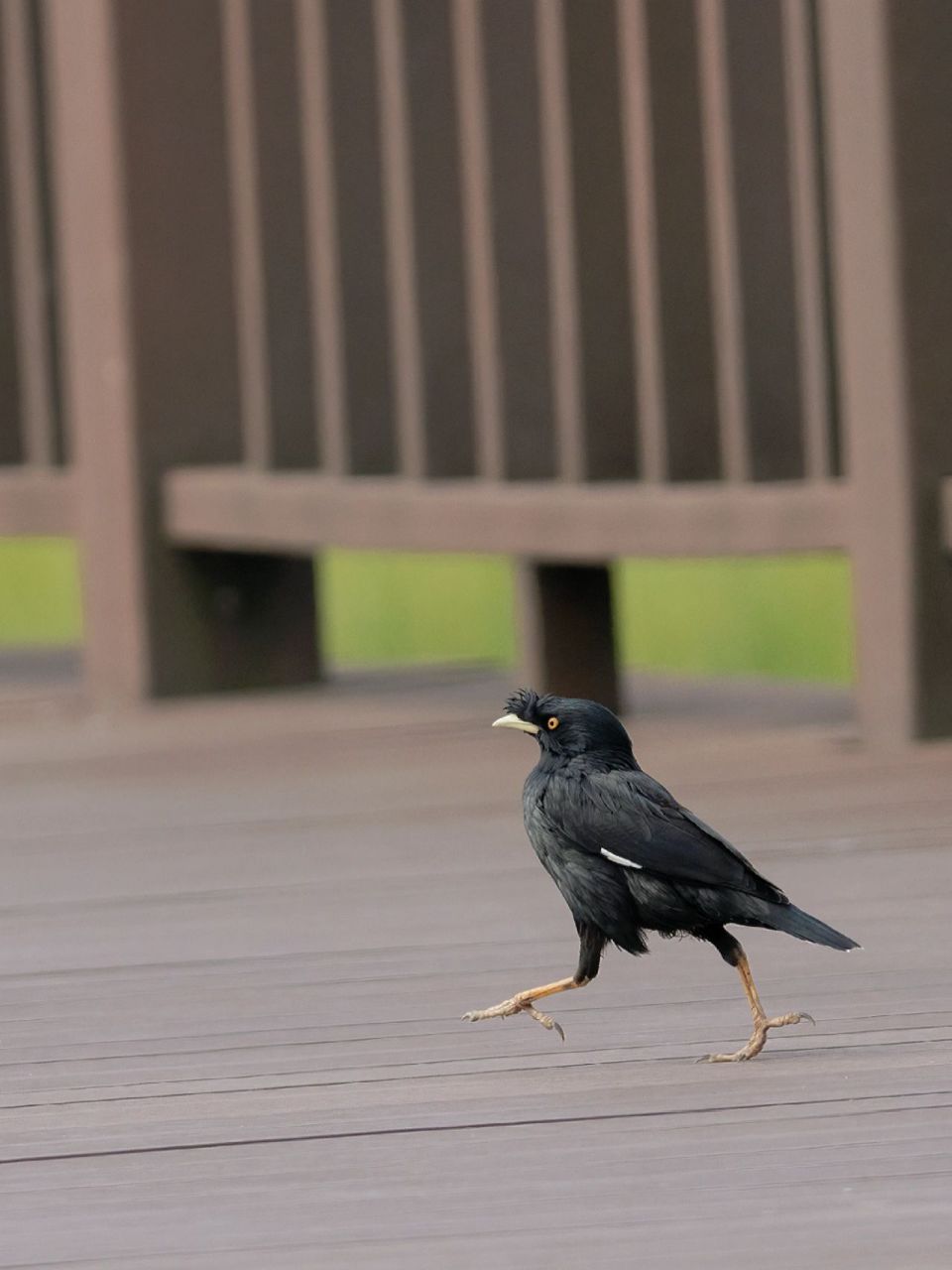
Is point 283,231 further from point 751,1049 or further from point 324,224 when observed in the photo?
point 751,1049

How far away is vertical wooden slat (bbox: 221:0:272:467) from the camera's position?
4.84m

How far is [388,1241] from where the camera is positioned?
157 cm

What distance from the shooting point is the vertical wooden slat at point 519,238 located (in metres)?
4.30

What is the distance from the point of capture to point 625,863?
2.02 m

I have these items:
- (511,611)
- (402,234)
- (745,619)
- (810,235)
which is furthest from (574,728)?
(511,611)

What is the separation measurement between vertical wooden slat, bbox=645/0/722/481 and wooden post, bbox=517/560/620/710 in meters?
0.35

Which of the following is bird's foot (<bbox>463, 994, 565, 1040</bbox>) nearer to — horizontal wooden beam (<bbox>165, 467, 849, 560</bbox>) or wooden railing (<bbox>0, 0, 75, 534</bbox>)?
horizontal wooden beam (<bbox>165, 467, 849, 560</bbox>)

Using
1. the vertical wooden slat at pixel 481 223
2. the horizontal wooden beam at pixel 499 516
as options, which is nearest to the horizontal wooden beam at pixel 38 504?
the horizontal wooden beam at pixel 499 516

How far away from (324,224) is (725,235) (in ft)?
3.18

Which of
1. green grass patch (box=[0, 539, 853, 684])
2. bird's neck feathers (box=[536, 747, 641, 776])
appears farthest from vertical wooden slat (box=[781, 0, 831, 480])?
bird's neck feathers (box=[536, 747, 641, 776])

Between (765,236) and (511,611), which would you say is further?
(511,611)

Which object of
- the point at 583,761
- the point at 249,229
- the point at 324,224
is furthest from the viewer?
the point at 249,229

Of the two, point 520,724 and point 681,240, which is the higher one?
point 681,240

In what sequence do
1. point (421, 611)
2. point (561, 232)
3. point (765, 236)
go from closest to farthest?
point (765, 236) → point (561, 232) → point (421, 611)
